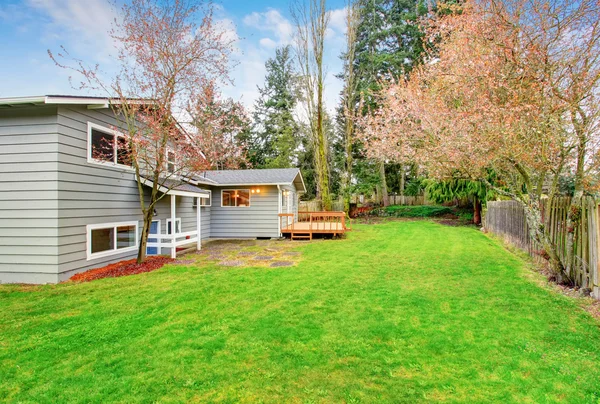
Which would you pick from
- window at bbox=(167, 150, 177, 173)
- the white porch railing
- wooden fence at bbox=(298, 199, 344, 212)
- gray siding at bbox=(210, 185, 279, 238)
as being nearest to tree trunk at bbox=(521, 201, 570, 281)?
the white porch railing

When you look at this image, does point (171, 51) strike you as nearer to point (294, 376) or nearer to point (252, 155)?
point (294, 376)

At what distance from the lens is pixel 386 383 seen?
2.54 metres

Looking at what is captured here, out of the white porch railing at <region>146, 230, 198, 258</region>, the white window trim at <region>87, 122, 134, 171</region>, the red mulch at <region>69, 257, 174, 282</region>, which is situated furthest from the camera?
the white porch railing at <region>146, 230, 198, 258</region>

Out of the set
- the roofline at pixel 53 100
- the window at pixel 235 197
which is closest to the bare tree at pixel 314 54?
the window at pixel 235 197

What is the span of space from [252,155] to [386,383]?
25.8m

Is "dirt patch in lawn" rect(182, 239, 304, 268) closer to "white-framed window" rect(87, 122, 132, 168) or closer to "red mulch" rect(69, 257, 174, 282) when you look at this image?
"red mulch" rect(69, 257, 174, 282)

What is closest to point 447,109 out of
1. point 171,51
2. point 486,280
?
point 486,280

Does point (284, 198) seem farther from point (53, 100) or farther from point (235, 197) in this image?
point (53, 100)

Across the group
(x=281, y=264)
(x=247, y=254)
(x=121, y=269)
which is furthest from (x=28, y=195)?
(x=281, y=264)

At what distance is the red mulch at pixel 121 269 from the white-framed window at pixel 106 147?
2492 mm

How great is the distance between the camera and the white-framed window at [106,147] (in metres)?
6.69

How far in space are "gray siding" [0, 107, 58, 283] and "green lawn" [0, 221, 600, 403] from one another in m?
0.68

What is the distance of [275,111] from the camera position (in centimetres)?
2891

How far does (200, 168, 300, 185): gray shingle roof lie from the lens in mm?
12508
